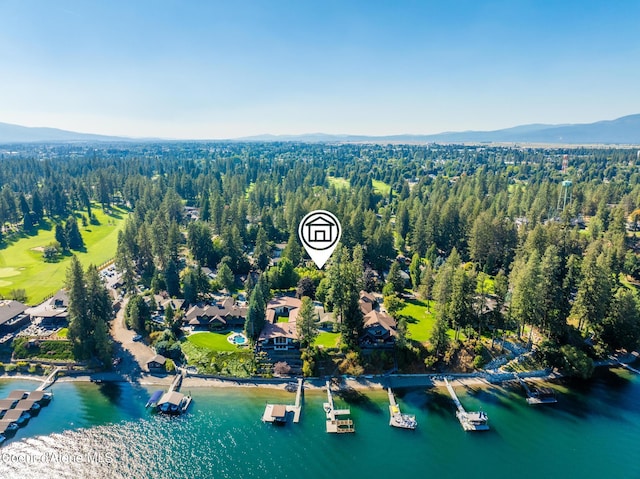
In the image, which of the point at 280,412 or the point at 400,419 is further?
the point at 280,412

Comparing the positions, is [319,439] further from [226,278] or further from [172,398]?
[226,278]

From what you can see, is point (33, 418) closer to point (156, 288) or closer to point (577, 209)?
point (156, 288)

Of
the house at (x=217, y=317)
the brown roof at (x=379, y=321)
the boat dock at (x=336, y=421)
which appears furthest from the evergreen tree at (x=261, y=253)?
the boat dock at (x=336, y=421)

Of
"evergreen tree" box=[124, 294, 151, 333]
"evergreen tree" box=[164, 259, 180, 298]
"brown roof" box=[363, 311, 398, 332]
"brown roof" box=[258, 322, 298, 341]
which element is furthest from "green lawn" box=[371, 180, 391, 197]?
"evergreen tree" box=[124, 294, 151, 333]

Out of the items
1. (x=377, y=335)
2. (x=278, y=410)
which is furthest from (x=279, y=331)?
(x=377, y=335)

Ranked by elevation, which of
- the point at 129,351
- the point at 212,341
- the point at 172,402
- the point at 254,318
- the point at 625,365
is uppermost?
the point at 254,318

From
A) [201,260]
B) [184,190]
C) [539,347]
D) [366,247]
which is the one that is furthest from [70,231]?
[539,347]
